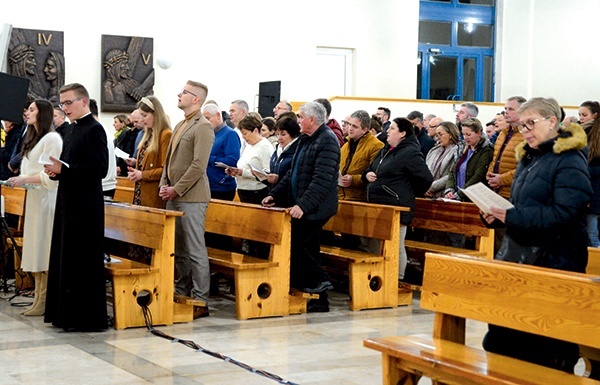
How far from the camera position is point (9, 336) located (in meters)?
6.00

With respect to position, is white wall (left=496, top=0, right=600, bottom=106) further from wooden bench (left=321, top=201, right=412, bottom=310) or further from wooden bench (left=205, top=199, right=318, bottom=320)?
wooden bench (left=205, top=199, right=318, bottom=320)

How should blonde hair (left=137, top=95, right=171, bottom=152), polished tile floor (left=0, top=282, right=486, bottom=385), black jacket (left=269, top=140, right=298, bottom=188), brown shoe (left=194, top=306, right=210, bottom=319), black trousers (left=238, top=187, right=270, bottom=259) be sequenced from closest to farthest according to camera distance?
polished tile floor (left=0, top=282, right=486, bottom=385)
brown shoe (left=194, top=306, right=210, bottom=319)
blonde hair (left=137, top=95, right=171, bottom=152)
black jacket (left=269, top=140, right=298, bottom=188)
black trousers (left=238, top=187, right=270, bottom=259)

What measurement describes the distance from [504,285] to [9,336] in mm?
3363

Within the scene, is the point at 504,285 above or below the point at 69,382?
above

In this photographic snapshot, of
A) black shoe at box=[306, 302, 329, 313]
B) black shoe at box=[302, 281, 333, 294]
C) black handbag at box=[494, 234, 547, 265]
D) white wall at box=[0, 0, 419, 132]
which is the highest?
white wall at box=[0, 0, 419, 132]

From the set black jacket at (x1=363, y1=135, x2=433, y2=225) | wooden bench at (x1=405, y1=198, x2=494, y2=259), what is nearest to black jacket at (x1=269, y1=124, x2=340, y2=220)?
black jacket at (x1=363, y1=135, x2=433, y2=225)

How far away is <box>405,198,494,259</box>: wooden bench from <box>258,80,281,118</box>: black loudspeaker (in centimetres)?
649

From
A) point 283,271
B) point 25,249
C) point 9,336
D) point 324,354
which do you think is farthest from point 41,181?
point 324,354

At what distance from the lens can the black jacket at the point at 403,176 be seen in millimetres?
7465

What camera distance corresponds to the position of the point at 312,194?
6863 mm

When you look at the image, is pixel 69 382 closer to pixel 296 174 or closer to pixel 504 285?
pixel 504 285

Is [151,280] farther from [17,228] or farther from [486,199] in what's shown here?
[486,199]

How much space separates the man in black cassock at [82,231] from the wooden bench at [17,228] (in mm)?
1552

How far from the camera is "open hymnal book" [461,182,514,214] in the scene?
4234 mm
